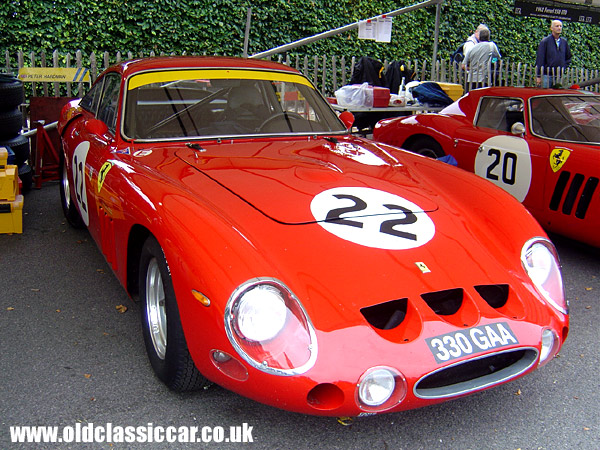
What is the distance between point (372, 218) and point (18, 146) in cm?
423

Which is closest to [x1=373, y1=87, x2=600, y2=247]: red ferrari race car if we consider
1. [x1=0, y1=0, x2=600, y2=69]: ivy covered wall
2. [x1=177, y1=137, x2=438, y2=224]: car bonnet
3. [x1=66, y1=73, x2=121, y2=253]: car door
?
[x1=177, y1=137, x2=438, y2=224]: car bonnet

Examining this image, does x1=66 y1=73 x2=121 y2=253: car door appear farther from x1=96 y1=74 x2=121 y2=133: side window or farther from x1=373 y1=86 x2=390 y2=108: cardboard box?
x1=373 y1=86 x2=390 y2=108: cardboard box

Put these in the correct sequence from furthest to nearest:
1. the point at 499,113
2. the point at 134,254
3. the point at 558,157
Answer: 1. the point at 499,113
2. the point at 558,157
3. the point at 134,254

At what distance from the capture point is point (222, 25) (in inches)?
404

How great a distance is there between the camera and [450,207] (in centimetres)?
282

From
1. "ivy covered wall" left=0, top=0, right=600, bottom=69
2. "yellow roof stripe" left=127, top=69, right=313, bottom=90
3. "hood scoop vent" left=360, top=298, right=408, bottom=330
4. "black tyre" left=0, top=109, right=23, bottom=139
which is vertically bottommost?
"hood scoop vent" left=360, top=298, right=408, bottom=330

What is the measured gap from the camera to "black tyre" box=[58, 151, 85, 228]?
15.3 ft

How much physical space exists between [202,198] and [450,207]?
1.12 m

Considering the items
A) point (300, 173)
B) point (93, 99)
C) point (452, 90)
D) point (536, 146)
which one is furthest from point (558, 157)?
point (452, 90)

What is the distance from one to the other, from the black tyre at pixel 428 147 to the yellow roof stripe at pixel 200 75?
211cm

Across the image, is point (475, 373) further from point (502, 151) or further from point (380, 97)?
point (380, 97)

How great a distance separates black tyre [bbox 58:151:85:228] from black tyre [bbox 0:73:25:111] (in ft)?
3.54

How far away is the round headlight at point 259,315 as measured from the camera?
2.04 m

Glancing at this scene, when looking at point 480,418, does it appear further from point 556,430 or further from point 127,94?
point 127,94
